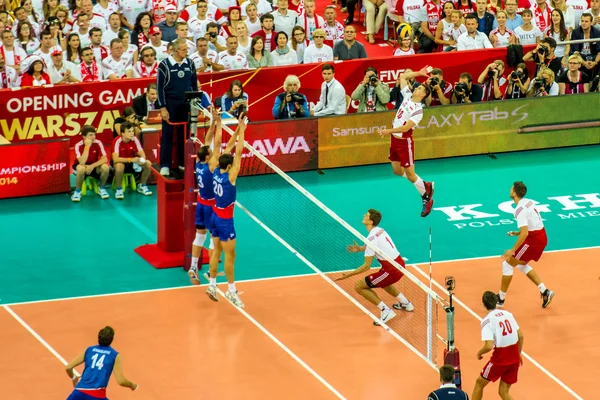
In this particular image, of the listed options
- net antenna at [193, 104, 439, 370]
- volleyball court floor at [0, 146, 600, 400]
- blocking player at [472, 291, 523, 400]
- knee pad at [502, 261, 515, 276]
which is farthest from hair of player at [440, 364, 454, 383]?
knee pad at [502, 261, 515, 276]

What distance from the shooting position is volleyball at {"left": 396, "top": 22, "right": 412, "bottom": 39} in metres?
30.0

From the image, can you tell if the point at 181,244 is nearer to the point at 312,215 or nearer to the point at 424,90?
the point at 312,215

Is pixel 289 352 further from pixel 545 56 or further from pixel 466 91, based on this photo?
pixel 545 56

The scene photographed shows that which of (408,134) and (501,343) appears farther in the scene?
(408,134)

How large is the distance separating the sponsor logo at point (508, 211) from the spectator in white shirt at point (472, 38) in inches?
200

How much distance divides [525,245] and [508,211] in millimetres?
4579

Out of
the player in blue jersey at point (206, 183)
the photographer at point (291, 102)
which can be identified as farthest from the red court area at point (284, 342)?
the photographer at point (291, 102)

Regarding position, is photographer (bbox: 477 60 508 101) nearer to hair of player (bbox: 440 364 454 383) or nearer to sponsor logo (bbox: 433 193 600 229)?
sponsor logo (bbox: 433 193 600 229)

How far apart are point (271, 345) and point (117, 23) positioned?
11.3 metres

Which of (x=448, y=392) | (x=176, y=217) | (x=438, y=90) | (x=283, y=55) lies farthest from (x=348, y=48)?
(x=448, y=392)

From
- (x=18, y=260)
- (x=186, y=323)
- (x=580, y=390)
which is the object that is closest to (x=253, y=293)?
(x=186, y=323)

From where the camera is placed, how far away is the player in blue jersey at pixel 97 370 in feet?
54.6

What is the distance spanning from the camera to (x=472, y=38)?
98.3 ft

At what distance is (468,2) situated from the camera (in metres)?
32.2
